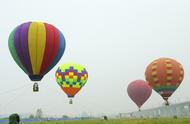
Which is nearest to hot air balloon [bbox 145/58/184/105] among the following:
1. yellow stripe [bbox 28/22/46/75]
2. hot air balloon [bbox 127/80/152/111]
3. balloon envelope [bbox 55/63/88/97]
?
balloon envelope [bbox 55/63/88/97]

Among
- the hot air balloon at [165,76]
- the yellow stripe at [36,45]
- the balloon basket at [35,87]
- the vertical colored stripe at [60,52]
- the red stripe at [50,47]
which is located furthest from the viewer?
the hot air balloon at [165,76]

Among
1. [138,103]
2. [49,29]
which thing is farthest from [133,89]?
[49,29]

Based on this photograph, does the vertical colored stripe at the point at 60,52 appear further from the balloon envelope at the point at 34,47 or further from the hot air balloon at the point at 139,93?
the hot air balloon at the point at 139,93

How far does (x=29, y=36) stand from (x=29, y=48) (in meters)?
1.39

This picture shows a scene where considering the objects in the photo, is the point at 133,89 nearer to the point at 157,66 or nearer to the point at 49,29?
the point at 157,66

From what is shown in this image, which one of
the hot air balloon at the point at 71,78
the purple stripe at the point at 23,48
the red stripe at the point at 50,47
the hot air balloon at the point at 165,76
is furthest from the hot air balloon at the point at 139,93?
the purple stripe at the point at 23,48

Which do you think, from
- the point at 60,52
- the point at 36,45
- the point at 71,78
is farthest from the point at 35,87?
the point at 71,78

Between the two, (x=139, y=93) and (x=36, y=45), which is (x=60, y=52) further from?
(x=139, y=93)

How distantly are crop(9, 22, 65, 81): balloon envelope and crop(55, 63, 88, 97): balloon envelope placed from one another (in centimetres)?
1668

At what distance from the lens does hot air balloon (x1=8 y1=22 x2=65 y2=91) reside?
1403 inches

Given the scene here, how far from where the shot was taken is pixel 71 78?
5391cm

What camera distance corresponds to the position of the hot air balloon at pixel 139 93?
69.7 meters

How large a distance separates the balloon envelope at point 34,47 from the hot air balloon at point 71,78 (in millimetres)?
16679

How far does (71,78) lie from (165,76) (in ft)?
52.3
